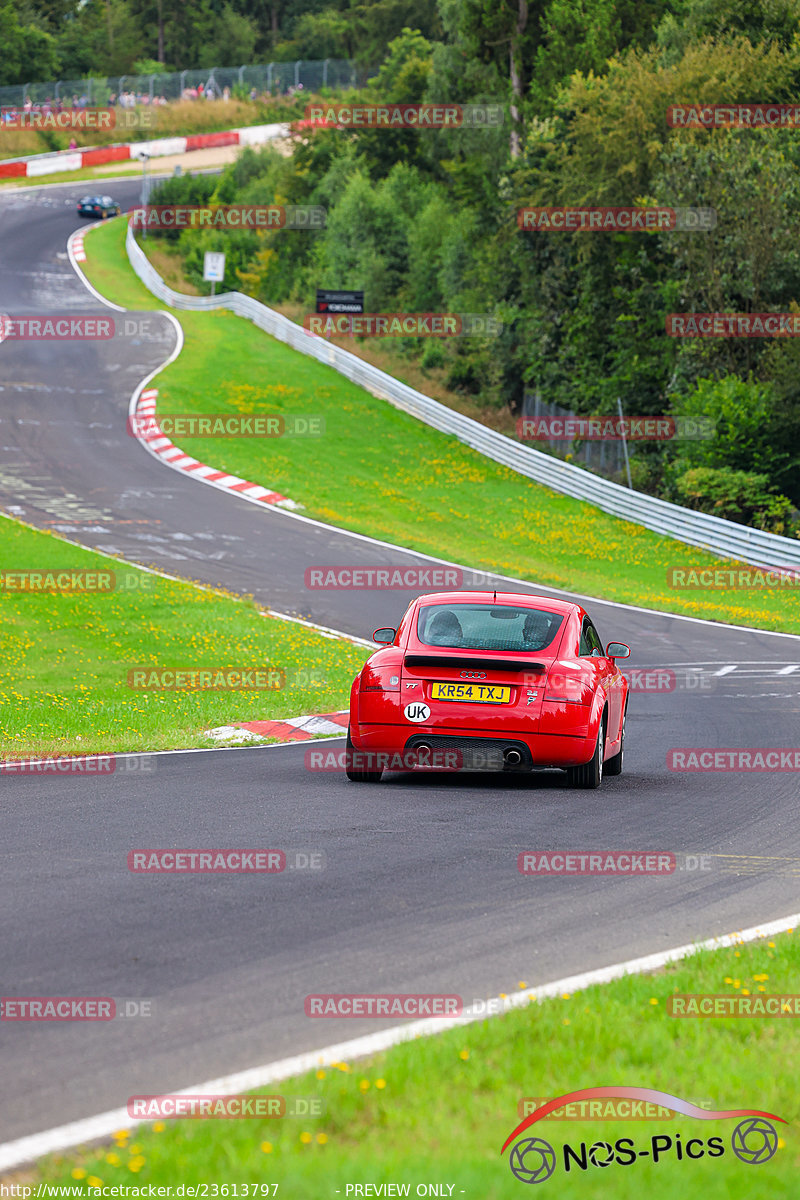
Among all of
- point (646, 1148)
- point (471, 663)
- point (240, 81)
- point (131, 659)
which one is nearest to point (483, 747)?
point (471, 663)

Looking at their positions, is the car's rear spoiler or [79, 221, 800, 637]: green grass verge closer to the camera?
the car's rear spoiler

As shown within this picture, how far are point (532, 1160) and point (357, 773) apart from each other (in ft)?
21.9

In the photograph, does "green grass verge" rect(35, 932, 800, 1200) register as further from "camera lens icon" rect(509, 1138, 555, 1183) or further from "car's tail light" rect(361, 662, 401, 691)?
"car's tail light" rect(361, 662, 401, 691)

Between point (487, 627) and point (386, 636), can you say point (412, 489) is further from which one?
point (487, 627)

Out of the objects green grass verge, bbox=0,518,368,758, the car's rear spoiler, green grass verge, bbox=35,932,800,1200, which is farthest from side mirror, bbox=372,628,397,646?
green grass verge, bbox=35,932,800,1200

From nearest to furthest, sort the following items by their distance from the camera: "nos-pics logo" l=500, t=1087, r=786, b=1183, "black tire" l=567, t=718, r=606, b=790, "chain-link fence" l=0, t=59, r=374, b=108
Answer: "nos-pics logo" l=500, t=1087, r=786, b=1183 < "black tire" l=567, t=718, r=606, b=790 < "chain-link fence" l=0, t=59, r=374, b=108

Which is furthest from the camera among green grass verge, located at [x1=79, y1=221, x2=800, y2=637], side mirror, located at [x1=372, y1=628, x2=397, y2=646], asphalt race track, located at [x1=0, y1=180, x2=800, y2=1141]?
green grass verge, located at [x1=79, y1=221, x2=800, y2=637]

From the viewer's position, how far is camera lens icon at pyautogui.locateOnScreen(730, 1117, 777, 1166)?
11.8ft

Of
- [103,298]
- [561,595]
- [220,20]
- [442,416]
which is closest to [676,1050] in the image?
[561,595]

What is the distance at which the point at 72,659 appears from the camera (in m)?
Answer: 17.6

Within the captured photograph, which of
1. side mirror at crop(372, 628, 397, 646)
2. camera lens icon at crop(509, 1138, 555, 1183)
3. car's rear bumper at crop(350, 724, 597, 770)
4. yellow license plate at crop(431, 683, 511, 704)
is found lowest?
car's rear bumper at crop(350, 724, 597, 770)

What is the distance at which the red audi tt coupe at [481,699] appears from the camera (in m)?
9.49

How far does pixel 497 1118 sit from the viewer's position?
12.3ft

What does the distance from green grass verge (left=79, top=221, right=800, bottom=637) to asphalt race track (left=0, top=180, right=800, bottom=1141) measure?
12245mm
